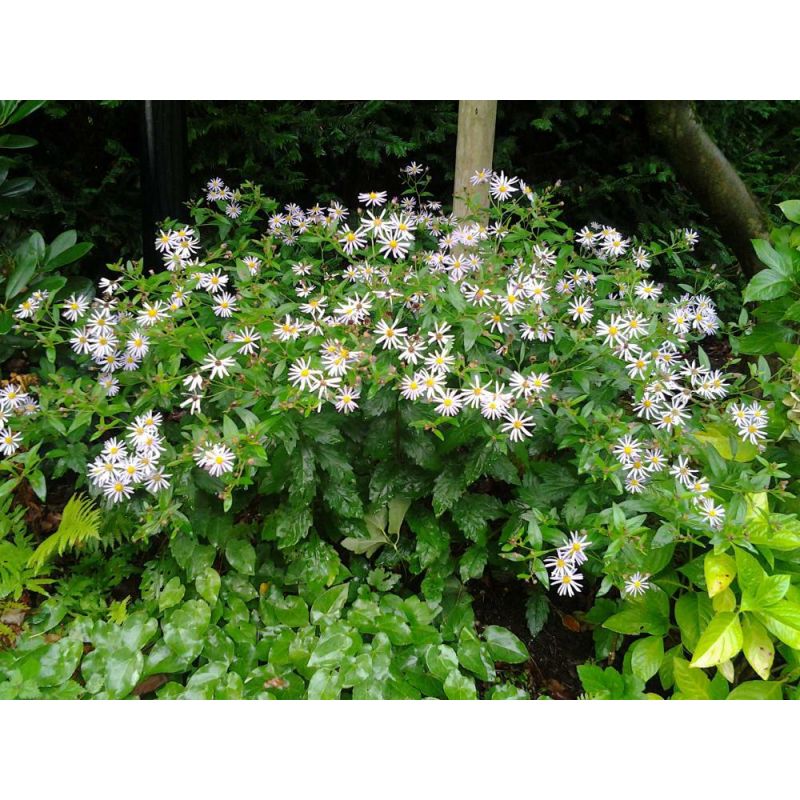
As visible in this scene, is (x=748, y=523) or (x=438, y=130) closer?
(x=748, y=523)

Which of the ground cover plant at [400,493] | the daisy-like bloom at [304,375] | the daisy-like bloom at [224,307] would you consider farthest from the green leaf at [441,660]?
the daisy-like bloom at [224,307]

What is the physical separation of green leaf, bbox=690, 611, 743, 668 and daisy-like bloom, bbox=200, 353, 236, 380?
4.46 feet

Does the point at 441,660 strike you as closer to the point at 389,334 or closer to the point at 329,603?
the point at 329,603

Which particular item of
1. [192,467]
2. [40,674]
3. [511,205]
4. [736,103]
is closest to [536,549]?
[192,467]

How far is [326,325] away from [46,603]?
115cm

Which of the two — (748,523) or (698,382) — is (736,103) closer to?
(698,382)

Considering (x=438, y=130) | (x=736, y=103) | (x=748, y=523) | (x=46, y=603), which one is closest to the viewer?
(x=748, y=523)

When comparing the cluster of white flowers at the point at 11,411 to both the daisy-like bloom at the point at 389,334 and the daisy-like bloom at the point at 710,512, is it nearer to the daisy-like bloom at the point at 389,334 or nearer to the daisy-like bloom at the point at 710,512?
the daisy-like bloom at the point at 389,334

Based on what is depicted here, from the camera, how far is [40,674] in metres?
1.85

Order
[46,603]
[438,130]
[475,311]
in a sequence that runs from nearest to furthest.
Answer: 1. [475,311]
2. [46,603]
3. [438,130]

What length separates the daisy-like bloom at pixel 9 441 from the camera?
189cm

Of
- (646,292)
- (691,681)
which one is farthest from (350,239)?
(691,681)

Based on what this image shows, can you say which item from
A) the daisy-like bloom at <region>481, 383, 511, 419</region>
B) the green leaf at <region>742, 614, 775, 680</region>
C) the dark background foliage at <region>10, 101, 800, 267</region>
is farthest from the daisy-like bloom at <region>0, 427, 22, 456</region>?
the green leaf at <region>742, 614, 775, 680</region>

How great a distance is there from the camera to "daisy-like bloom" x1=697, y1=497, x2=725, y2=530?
179 cm
